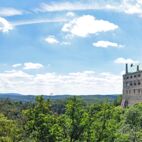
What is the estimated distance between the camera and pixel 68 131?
3634 centimetres

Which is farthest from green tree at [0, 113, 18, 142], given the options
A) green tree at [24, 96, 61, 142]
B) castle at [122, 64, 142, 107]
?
castle at [122, 64, 142, 107]

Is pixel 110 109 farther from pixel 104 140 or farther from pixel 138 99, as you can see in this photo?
pixel 138 99

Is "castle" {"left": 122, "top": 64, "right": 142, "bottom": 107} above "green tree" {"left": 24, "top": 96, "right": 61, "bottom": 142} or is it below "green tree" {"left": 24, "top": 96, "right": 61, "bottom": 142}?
above

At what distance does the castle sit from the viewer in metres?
130

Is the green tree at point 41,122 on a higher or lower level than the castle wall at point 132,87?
lower

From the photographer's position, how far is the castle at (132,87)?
5098 inches

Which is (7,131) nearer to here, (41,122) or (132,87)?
(41,122)

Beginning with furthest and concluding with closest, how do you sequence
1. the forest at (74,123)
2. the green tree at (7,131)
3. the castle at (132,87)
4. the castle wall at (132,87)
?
the castle at (132,87)
the castle wall at (132,87)
the green tree at (7,131)
the forest at (74,123)

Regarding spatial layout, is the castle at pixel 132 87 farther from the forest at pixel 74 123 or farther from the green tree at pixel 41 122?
the green tree at pixel 41 122

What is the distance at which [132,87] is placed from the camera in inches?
5276

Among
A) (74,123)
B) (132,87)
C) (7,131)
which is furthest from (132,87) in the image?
(74,123)

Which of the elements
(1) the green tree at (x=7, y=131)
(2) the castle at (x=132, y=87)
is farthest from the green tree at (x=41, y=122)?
(2) the castle at (x=132, y=87)

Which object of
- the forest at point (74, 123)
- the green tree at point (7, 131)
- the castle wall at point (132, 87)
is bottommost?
the green tree at point (7, 131)

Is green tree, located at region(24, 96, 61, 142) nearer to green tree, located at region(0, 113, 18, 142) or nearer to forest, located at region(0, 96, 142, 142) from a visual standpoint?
forest, located at region(0, 96, 142, 142)
